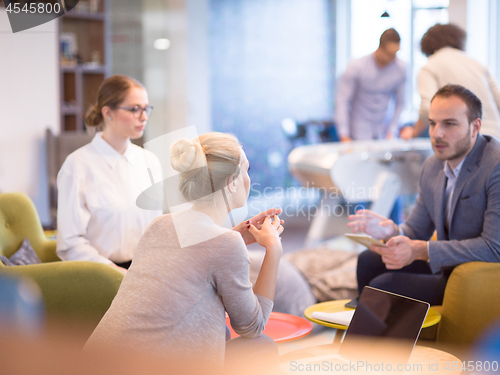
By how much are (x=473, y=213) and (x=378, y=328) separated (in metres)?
0.63

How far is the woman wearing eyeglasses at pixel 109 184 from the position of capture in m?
1.91

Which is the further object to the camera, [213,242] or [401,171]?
[401,171]

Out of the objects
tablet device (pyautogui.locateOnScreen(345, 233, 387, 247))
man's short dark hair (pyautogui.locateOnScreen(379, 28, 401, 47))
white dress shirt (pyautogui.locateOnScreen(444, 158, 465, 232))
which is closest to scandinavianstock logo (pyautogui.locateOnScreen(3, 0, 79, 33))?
tablet device (pyautogui.locateOnScreen(345, 233, 387, 247))

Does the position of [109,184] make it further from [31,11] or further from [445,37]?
[445,37]

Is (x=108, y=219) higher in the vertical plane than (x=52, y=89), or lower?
lower

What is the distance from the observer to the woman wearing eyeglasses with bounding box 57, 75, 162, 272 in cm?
191

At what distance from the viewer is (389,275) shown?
1.92 metres

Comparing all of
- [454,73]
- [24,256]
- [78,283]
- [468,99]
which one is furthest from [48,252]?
[454,73]

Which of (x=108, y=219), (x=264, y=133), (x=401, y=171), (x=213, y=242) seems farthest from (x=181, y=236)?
(x=264, y=133)

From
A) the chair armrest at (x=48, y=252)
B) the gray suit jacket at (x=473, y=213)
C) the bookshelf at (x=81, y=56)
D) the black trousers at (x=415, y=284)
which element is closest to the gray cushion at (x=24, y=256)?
the chair armrest at (x=48, y=252)

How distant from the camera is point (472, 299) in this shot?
1645 millimetres

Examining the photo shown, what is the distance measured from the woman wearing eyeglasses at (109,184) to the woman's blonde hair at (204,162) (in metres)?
0.64

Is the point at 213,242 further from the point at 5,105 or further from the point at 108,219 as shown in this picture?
the point at 5,105

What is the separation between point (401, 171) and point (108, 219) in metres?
2.15
